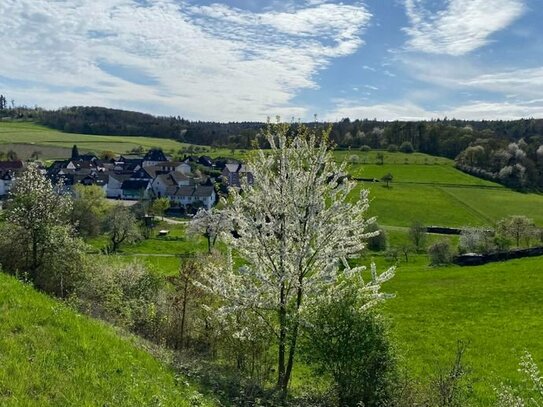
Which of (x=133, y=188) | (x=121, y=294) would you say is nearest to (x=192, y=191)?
(x=133, y=188)

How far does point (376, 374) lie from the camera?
13656mm

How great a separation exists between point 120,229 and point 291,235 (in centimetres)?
6007

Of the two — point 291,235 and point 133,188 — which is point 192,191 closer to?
point 133,188

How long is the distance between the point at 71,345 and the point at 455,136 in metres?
155

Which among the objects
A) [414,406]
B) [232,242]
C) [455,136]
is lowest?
[414,406]

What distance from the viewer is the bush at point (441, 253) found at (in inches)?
2402

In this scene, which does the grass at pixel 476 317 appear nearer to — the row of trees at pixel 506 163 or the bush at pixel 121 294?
the bush at pixel 121 294

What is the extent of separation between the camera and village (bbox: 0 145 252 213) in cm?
11688

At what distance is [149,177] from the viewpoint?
132 meters

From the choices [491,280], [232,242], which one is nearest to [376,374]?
[232,242]

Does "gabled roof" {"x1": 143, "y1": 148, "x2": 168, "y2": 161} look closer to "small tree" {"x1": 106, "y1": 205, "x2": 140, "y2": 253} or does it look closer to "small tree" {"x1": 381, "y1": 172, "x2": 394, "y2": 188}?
"small tree" {"x1": 381, "y1": 172, "x2": 394, "y2": 188}

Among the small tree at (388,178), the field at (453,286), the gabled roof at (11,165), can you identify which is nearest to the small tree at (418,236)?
the field at (453,286)

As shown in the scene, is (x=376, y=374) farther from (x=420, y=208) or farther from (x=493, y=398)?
(x=420, y=208)

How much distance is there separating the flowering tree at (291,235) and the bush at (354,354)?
0.97 m
